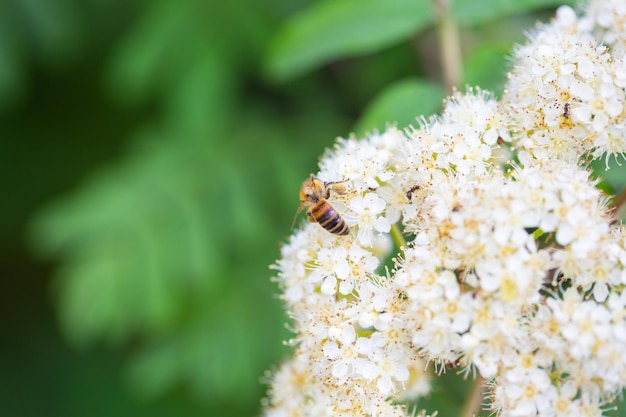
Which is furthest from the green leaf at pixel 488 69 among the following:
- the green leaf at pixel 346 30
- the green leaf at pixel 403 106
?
the green leaf at pixel 346 30

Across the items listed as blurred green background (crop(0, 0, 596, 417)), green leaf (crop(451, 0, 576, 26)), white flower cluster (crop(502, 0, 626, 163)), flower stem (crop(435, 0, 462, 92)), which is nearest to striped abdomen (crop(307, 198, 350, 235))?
white flower cluster (crop(502, 0, 626, 163))

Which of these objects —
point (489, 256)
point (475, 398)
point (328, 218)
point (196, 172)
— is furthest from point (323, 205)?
point (196, 172)

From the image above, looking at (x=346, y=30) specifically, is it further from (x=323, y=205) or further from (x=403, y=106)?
(x=323, y=205)

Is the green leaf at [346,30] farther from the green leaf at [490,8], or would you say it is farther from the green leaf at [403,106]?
the green leaf at [403,106]

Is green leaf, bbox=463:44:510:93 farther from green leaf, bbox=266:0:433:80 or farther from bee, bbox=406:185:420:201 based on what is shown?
bee, bbox=406:185:420:201

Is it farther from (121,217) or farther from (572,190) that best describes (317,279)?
(121,217)
